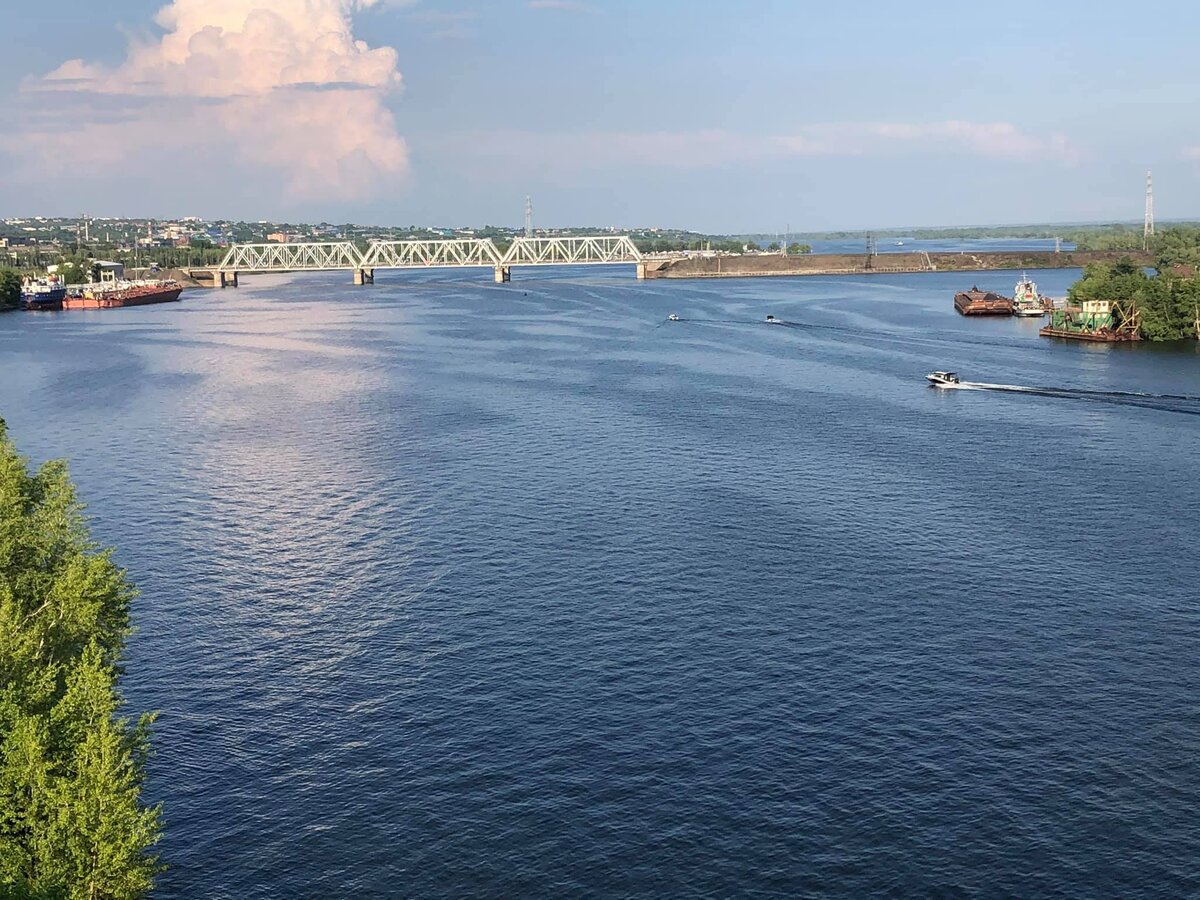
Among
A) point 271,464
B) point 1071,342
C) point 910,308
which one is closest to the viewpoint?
point 271,464

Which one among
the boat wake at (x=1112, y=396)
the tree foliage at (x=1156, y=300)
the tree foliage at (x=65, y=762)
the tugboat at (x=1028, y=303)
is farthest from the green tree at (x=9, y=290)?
the tree foliage at (x=65, y=762)

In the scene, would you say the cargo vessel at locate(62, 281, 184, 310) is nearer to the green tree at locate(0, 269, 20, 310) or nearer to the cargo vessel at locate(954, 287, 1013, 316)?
the green tree at locate(0, 269, 20, 310)

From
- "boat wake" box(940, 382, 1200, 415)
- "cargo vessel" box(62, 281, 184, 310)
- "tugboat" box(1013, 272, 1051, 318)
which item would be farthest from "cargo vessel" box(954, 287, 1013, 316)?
A: "cargo vessel" box(62, 281, 184, 310)

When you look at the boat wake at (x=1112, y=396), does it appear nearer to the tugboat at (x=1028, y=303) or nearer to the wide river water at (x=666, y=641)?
the wide river water at (x=666, y=641)

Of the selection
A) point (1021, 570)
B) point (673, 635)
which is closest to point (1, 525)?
point (673, 635)

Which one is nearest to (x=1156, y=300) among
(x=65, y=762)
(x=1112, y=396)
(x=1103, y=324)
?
(x=1103, y=324)

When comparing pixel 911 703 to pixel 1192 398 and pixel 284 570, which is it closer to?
pixel 284 570

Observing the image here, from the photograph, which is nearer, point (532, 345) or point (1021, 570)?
point (1021, 570)
